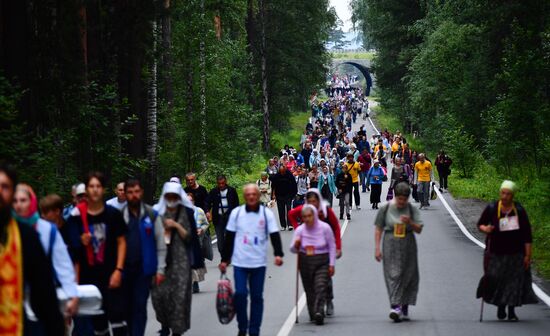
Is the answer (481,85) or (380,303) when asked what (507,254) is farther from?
(481,85)

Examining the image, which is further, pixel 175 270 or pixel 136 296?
pixel 175 270

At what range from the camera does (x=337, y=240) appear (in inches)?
600

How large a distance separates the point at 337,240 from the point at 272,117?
5127 cm

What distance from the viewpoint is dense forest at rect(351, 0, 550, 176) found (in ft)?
117

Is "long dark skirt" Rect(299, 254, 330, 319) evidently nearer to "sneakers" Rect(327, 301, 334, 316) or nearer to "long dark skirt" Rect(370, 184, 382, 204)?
"sneakers" Rect(327, 301, 334, 316)

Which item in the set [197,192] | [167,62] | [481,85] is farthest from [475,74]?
[197,192]

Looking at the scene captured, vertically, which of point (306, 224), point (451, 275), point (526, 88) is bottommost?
point (451, 275)

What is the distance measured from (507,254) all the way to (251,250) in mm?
3577

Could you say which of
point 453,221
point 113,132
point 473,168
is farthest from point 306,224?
point 473,168

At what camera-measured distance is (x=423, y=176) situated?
3500 cm

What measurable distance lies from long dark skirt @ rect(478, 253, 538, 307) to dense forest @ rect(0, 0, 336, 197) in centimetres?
679

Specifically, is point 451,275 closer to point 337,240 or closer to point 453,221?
point 337,240

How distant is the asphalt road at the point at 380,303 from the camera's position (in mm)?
13930

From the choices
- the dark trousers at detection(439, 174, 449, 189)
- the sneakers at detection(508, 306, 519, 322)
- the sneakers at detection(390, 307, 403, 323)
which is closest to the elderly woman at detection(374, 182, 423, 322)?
the sneakers at detection(390, 307, 403, 323)
